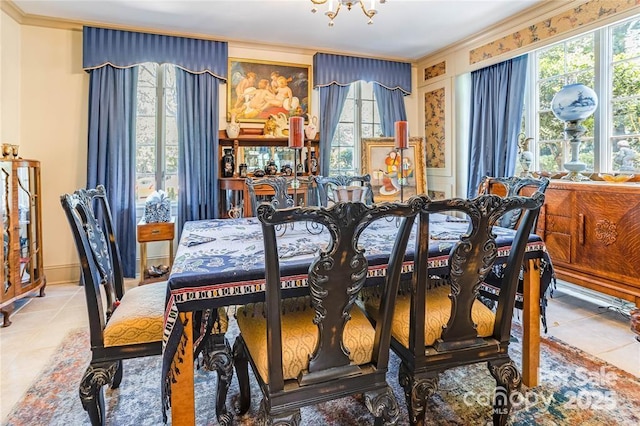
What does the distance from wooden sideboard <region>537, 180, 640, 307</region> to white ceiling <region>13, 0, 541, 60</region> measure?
6.13 feet

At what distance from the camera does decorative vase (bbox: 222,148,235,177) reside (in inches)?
167

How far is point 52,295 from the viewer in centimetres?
344

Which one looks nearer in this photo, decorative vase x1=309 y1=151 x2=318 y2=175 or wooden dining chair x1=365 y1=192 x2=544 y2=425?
wooden dining chair x1=365 y1=192 x2=544 y2=425

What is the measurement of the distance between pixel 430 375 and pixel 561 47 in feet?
11.7

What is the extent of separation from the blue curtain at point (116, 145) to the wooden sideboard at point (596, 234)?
3.86 m

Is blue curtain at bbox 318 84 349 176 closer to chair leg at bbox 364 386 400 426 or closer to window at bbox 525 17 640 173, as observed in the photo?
window at bbox 525 17 640 173

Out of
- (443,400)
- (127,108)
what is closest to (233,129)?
(127,108)

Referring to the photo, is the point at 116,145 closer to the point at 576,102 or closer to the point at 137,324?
the point at 137,324

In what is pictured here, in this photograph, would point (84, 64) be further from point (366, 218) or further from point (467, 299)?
point (467, 299)

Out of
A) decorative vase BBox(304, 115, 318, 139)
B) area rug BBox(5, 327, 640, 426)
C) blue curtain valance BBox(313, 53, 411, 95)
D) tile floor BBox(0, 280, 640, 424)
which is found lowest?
area rug BBox(5, 327, 640, 426)

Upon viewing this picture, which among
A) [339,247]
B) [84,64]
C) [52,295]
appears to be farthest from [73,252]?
[339,247]

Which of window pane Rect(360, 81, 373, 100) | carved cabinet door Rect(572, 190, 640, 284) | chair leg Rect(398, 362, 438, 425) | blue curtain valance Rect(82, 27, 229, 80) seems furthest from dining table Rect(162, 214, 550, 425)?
window pane Rect(360, 81, 373, 100)

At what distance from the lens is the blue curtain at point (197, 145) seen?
404cm

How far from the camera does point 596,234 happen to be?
259cm
